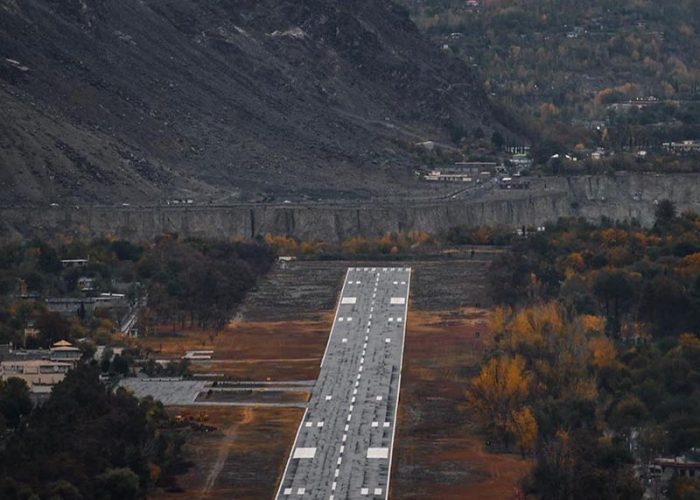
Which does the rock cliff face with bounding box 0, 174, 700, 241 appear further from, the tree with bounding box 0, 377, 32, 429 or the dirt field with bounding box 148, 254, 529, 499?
the tree with bounding box 0, 377, 32, 429

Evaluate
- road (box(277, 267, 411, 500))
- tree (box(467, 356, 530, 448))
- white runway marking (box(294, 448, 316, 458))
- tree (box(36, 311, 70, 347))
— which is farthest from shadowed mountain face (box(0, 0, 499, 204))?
white runway marking (box(294, 448, 316, 458))

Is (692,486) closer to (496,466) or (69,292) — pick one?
(496,466)

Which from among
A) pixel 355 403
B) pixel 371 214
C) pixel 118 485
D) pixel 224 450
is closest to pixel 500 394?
pixel 355 403

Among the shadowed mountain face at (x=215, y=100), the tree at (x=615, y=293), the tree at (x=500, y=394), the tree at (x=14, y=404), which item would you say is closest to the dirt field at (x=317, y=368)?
the tree at (x=500, y=394)

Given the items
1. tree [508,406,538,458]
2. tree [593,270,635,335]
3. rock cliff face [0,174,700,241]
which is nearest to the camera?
tree [508,406,538,458]

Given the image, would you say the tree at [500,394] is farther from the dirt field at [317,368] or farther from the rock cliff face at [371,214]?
the rock cliff face at [371,214]

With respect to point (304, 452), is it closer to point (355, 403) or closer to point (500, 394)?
point (500, 394)
